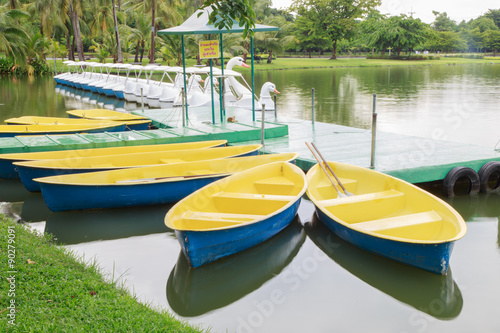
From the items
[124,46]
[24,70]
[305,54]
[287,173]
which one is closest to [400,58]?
[305,54]

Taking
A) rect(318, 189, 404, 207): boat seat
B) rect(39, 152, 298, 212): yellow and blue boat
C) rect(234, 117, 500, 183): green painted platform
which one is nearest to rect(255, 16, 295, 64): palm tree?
rect(234, 117, 500, 183): green painted platform

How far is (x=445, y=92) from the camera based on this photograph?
30.4 meters

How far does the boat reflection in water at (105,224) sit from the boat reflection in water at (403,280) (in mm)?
2769

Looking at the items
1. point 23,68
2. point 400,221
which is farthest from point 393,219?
point 23,68

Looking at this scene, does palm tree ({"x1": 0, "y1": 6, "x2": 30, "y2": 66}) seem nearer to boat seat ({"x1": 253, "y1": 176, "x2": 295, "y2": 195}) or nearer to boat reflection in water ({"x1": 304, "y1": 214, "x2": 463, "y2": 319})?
boat seat ({"x1": 253, "y1": 176, "x2": 295, "y2": 195})

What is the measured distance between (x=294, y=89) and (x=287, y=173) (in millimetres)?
25947

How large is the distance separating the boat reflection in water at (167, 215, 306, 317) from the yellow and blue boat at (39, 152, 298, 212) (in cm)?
188

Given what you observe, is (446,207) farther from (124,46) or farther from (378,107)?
(124,46)

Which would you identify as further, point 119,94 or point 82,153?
point 119,94

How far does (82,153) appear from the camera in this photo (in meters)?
10.2

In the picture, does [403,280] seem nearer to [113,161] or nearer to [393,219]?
[393,219]

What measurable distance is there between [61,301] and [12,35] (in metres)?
39.6

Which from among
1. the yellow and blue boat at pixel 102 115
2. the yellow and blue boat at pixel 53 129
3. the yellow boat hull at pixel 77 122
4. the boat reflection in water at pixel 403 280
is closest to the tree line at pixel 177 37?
the yellow and blue boat at pixel 102 115

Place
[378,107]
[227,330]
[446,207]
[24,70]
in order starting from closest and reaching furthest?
[227,330], [446,207], [378,107], [24,70]
